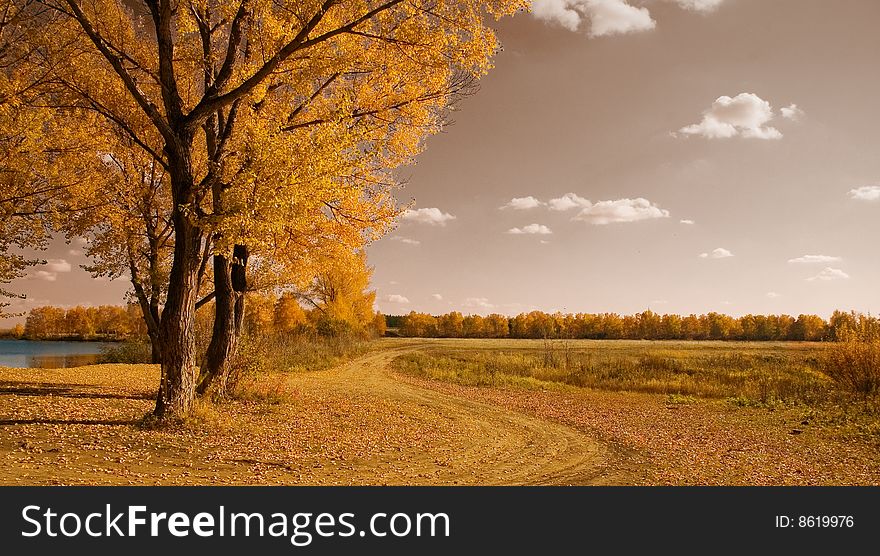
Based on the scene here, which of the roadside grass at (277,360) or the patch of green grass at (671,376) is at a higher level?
the roadside grass at (277,360)

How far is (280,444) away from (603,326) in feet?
350

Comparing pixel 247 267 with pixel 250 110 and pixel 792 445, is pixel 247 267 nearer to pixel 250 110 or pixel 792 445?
pixel 250 110

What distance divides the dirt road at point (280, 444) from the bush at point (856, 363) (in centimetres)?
1123

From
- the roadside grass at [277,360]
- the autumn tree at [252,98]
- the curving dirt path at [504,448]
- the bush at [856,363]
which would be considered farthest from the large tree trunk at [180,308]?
the bush at [856,363]

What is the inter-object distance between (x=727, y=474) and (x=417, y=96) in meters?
10.3

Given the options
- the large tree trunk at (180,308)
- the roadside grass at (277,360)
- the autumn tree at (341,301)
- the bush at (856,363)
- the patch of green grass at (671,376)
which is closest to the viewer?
the large tree trunk at (180,308)

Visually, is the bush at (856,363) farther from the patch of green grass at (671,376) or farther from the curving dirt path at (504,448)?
the curving dirt path at (504,448)

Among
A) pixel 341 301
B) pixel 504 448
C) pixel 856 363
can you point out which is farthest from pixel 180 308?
pixel 341 301

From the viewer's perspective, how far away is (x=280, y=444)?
33.4 feet

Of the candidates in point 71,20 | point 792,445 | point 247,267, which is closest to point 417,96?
point 247,267

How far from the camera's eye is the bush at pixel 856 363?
57.4ft

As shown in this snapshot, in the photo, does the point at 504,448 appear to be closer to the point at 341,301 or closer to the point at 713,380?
the point at 713,380

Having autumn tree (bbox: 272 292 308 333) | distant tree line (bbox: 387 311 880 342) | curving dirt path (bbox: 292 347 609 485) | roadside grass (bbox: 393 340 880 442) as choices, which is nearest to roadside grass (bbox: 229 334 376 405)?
curving dirt path (bbox: 292 347 609 485)
